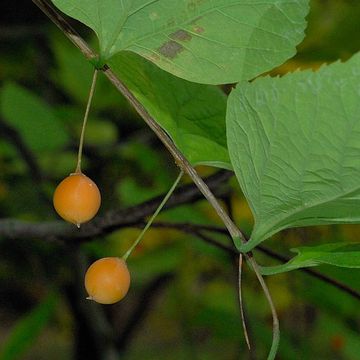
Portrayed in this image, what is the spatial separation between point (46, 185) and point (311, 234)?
1.36 feet

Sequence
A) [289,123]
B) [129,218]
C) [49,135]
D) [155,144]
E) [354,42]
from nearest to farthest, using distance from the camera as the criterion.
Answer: [289,123], [129,218], [354,42], [49,135], [155,144]

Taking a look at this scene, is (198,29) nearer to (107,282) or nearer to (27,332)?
(107,282)

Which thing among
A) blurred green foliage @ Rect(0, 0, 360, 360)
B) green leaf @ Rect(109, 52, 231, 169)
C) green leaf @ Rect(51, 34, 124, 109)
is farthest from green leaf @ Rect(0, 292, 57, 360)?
green leaf @ Rect(109, 52, 231, 169)

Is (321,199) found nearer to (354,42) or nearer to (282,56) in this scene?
(282,56)

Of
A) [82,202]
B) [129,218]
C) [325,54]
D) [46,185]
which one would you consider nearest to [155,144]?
[46,185]

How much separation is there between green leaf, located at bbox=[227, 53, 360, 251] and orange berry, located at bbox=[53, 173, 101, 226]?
0.08 m

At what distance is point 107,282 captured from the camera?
41 cm

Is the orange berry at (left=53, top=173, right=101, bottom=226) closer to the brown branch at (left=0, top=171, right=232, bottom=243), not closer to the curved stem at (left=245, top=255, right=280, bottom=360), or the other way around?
the curved stem at (left=245, top=255, right=280, bottom=360)

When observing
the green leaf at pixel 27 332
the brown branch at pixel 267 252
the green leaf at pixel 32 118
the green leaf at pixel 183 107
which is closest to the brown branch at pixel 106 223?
the brown branch at pixel 267 252

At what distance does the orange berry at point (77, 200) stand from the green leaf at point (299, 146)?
8 cm

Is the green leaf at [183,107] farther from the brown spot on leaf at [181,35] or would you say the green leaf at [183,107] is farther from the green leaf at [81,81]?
the green leaf at [81,81]

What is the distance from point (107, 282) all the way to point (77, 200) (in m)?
0.05

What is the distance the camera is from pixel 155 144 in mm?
1583

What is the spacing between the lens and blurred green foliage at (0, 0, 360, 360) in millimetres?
1076
